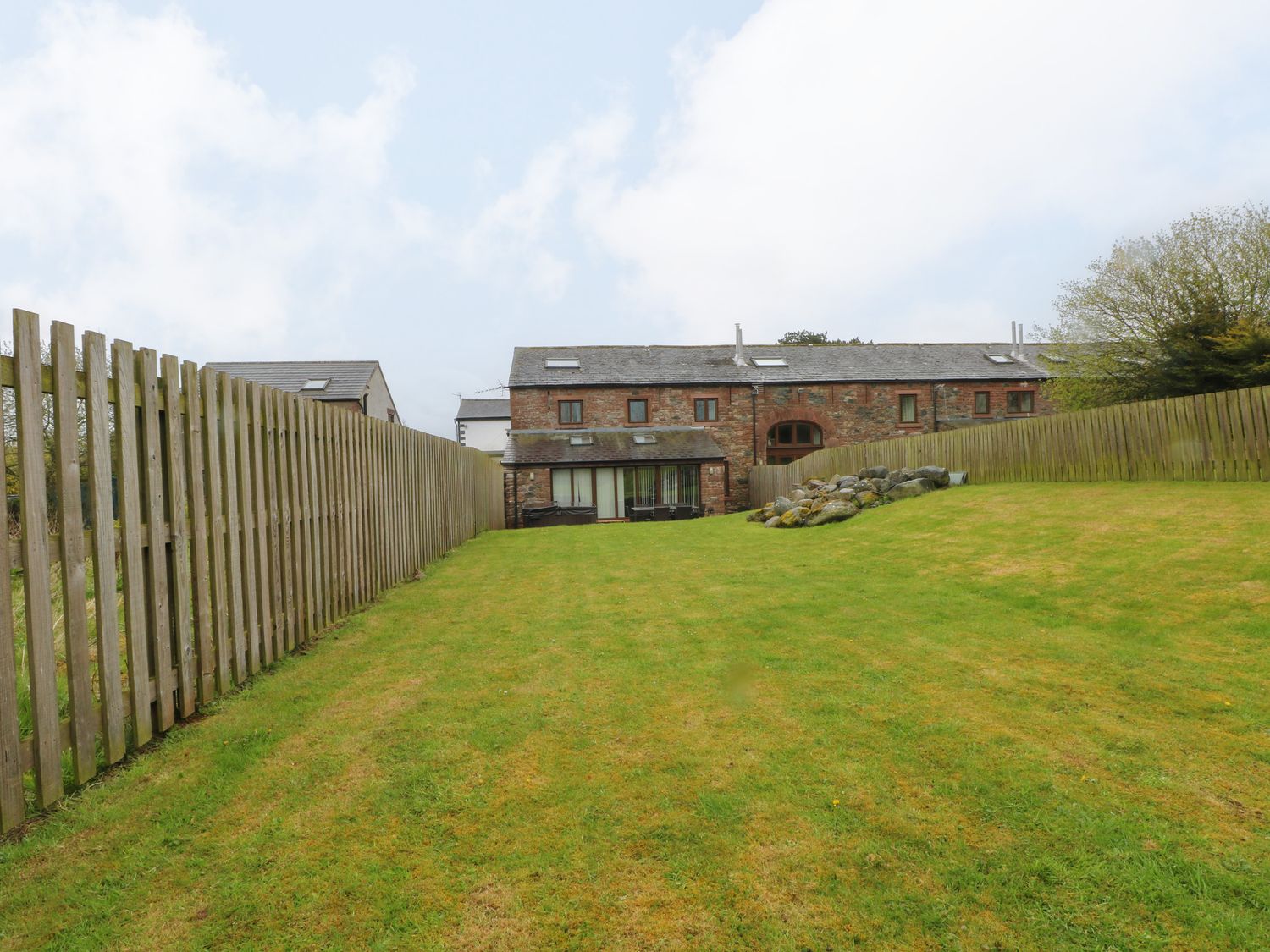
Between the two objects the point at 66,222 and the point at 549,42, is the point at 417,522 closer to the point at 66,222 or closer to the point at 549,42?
the point at 549,42

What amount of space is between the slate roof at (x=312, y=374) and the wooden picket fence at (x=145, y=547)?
25.1m

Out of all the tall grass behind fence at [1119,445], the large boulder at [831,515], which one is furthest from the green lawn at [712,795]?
the large boulder at [831,515]

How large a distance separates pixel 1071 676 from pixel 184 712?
570cm

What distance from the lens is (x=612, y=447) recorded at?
85.9 ft

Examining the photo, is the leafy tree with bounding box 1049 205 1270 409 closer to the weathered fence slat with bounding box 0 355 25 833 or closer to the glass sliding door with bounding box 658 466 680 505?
the glass sliding door with bounding box 658 466 680 505

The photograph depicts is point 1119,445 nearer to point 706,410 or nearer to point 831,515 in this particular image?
point 831,515

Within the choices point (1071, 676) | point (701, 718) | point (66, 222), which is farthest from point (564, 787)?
point (66, 222)

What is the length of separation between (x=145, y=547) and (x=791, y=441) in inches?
1101

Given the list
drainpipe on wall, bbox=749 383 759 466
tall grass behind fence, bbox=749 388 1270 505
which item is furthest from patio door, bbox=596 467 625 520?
tall grass behind fence, bbox=749 388 1270 505

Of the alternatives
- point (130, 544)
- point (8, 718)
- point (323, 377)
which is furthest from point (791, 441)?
point (8, 718)

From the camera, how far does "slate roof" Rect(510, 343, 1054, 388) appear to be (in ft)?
93.6

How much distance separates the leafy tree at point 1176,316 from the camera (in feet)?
63.3

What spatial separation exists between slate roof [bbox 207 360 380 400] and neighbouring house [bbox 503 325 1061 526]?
808 centimetres

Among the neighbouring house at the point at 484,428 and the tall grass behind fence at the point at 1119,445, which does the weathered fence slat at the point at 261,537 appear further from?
the neighbouring house at the point at 484,428
